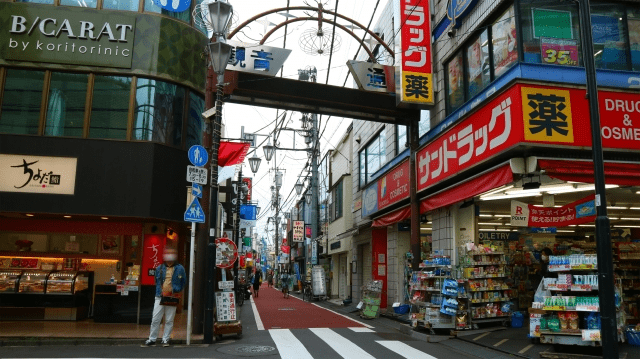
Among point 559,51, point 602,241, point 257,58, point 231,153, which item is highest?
point 257,58

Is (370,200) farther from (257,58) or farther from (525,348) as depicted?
(525,348)

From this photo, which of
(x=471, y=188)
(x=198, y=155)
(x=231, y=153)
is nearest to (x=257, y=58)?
→ (x=231, y=153)

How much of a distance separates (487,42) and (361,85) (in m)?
3.65

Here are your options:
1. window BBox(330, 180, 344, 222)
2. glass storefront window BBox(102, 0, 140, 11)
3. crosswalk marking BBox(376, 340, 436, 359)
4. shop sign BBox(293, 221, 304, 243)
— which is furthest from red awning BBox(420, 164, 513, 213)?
shop sign BBox(293, 221, 304, 243)

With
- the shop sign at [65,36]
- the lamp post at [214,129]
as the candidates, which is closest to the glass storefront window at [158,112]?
the shop sign at [65,36]

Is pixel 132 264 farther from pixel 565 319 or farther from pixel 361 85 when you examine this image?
pixel 565 319

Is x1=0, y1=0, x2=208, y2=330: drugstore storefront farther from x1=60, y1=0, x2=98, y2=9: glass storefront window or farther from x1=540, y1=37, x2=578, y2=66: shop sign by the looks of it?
x1=540, y1=37, x2=578, y2=66: shop sign

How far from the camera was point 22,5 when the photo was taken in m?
13.2

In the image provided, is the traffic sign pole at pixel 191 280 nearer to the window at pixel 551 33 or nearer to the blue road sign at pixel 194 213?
the blue road sign at pixel 194 213

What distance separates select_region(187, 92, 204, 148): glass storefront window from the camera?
572 inches

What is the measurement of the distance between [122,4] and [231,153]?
17.2ft

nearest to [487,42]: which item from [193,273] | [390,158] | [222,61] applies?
[222,61]

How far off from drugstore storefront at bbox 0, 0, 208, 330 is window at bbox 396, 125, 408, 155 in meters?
7.65

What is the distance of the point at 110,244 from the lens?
49.2 feet
